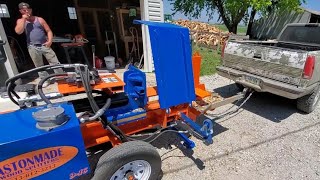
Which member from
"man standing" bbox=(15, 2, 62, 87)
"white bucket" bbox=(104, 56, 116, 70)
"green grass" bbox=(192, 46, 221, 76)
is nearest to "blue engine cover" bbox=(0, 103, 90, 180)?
"man standing" bbox=(15, 2, 62, 87)

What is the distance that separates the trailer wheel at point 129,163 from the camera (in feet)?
6.78

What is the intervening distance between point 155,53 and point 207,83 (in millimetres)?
4245

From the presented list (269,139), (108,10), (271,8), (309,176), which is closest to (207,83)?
(269,139)

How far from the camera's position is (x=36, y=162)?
1709 millimetres

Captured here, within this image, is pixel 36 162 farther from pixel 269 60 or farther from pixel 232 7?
pixel 232 7

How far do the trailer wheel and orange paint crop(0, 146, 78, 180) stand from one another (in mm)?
353

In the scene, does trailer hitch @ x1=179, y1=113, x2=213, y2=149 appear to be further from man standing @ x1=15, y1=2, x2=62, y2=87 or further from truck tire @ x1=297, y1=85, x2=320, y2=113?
man standing @ x1=15, y1=2, x2=62, y2=87

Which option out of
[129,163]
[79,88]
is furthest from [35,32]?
[129,163]

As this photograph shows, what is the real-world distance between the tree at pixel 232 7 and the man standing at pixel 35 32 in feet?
34.2

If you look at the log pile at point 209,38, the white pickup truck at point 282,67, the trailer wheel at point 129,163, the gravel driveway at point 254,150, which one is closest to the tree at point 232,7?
the log pile at point 209,38

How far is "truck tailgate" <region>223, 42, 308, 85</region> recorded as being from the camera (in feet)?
12.1

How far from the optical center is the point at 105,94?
10.2 ft

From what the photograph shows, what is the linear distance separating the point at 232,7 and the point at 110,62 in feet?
28.0

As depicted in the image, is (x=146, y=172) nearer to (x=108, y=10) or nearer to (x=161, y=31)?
(x=161, y=31)
